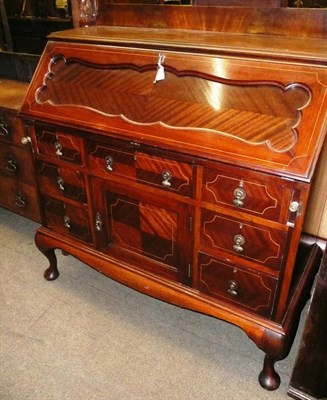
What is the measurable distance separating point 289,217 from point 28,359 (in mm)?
1342

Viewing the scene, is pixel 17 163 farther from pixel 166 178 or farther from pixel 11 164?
pixel 166 178

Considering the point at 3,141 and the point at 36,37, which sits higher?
the point at 36,37

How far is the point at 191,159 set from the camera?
1253mm

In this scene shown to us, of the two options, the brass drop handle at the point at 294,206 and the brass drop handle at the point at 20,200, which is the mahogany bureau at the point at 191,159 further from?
the brass drop handle at the point at 20,200

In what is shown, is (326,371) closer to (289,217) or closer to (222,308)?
(222,308)

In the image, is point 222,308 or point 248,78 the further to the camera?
point 222,308

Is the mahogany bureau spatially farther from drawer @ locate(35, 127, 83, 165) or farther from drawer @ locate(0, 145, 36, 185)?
drawer @ locate(0, 145, 36, 185)

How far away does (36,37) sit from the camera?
2387 millimetres

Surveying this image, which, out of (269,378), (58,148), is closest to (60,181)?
(58,148)

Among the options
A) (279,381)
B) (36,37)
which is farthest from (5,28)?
(279,381)

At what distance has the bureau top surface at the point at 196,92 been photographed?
44.6 inches

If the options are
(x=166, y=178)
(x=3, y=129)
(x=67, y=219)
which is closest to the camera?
(x=166, y=178)

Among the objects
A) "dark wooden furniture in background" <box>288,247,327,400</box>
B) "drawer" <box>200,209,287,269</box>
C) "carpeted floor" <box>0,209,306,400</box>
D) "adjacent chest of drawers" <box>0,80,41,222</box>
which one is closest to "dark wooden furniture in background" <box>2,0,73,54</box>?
"adjacent chest of drawers" <box>0,80,41,222</box>

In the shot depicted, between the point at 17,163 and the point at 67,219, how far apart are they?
0.71 m
